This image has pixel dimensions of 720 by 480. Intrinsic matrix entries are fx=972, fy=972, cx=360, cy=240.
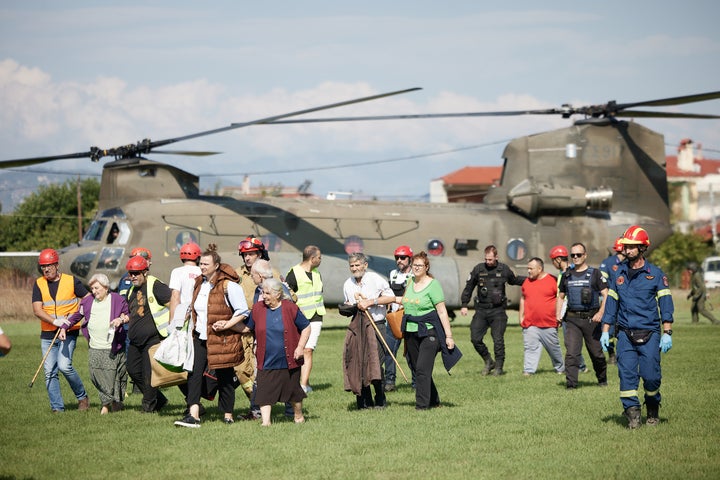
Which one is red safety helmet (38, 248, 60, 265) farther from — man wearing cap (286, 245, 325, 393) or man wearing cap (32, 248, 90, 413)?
man wearing cap (286, 245, 325, 393)

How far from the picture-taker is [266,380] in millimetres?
10898

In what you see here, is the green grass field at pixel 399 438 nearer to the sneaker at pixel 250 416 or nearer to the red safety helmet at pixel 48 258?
the sneaker at pixel 250 416

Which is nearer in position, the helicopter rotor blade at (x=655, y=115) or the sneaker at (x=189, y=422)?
the sneaker at (x=189, y=422)

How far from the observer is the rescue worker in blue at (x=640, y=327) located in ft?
34.6

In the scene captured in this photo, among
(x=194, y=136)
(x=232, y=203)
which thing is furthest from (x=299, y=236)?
(x=194, y=136)

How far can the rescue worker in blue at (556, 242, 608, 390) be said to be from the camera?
14.1 m

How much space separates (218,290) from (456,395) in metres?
4.17

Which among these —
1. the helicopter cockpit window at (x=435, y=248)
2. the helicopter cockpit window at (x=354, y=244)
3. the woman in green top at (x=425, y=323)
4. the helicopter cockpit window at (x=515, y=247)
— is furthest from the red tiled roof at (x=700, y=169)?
the woman in green top at (x=425, y=323)

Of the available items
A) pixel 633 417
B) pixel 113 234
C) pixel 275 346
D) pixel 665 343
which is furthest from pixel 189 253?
pixel 113 234

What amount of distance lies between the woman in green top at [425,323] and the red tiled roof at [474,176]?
12375 cm

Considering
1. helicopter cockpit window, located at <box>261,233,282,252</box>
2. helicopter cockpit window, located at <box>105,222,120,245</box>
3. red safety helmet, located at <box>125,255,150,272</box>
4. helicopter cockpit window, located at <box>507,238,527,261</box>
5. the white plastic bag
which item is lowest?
the white plastic bag

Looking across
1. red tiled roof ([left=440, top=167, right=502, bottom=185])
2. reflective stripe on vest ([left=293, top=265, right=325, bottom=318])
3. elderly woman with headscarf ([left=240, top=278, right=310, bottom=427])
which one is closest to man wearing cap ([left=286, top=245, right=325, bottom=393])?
reflective stripe on vest ([left=293, top=265, right=325, bottom=318])

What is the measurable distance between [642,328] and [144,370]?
20.2 feet

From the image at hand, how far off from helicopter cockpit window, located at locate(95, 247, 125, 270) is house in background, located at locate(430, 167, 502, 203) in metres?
108
